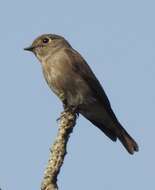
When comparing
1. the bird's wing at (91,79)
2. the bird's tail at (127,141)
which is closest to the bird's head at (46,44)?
the bird's wing at (91,79)

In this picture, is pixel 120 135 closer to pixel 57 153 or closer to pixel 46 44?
pixel 46 44

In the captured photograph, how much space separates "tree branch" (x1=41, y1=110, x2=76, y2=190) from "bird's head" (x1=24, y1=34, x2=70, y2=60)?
4.92m

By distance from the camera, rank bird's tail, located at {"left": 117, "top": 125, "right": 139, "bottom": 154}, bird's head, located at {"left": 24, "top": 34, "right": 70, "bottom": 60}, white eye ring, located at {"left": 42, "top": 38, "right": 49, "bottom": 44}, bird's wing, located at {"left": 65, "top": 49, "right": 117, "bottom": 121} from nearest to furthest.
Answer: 1. bird's tail, located at {"left": 117, "top": 125, "right": 139, "bottom": 154}
2. bird's wing, located at {"left": 65, "top": 49, "right": 117, "bottom": 121}
3. bird's head, located at {"left": 24, "top": 34, "right": 70, "bottom": 60}
4. white eye ring, located at {"left": 42, "top": 38, "right": 49, "bottom": 44}

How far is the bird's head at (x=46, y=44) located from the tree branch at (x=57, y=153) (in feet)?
16.1

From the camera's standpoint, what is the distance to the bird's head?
9.57 meters

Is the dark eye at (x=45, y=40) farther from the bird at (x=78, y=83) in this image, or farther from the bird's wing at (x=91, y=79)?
the bird's wing at (x=91, y=79)

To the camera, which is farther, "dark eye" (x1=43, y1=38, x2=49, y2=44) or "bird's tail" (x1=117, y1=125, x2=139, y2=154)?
"dark eye" (x1=43, y1=38, x2=49, y2=44)

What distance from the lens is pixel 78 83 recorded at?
8984 mm

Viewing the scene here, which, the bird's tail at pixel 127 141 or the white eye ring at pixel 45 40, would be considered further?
the white eye ring at pixel 45 40

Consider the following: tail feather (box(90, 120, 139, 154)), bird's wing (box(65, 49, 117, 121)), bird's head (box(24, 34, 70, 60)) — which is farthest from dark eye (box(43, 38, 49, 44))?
tail feather (box(90, 120, 139, 154))

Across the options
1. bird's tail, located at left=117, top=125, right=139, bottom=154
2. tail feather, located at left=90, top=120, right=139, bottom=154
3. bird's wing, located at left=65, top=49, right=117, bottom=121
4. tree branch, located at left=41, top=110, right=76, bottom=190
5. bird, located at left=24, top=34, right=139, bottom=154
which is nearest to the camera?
tree branch, located at left=41, top=110, right=76, bottom=190

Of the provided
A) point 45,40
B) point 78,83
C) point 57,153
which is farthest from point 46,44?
point 57,153

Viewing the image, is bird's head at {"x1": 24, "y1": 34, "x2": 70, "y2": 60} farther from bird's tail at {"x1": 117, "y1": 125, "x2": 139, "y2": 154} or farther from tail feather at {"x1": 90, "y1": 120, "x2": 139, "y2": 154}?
bird's tail at {"x1": 117, "y1": 125, "x2": 139, "y2": 154}

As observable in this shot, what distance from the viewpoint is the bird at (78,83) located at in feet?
28.8
